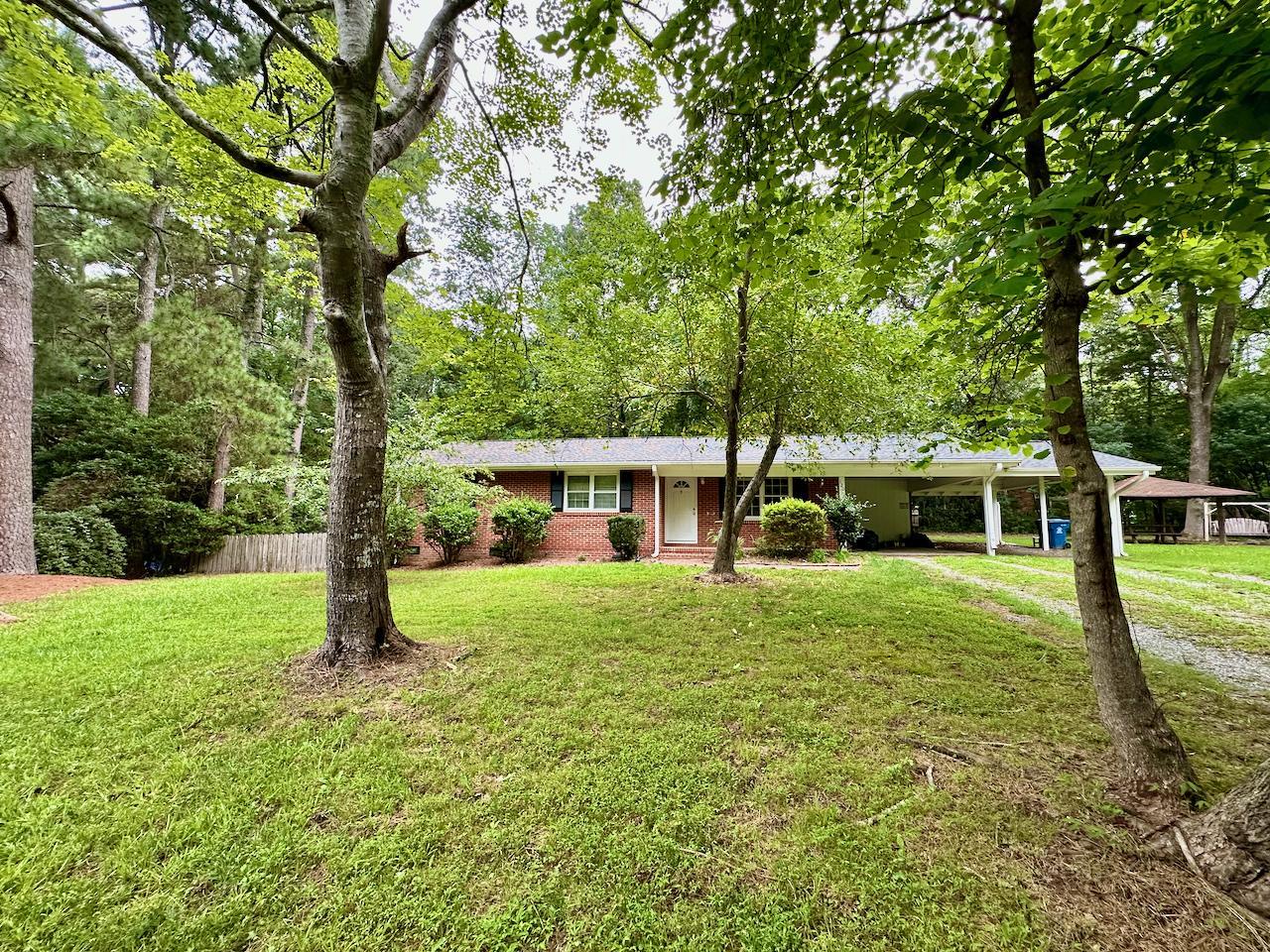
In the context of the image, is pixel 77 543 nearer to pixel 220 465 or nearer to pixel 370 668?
pixel 220 465

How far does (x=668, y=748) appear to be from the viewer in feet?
9.29

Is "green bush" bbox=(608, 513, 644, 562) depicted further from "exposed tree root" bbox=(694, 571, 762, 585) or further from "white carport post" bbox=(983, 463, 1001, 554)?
"white carport post" bbox=(983, 463, 1001, 554)

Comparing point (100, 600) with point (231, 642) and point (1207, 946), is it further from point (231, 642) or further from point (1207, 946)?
point (1207, 946)

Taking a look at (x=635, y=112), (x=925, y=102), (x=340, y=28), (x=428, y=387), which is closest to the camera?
(x=925, y=102)

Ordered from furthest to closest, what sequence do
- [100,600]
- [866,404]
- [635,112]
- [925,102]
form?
[866,404] < [100,600] < [635,112] < [925,102]

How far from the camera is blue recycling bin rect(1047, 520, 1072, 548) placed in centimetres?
1478

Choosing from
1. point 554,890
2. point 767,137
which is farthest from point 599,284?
point 554,890

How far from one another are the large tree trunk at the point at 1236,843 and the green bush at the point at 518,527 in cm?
1125

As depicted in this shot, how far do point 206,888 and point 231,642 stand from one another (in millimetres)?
3359

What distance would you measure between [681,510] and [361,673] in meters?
11.4

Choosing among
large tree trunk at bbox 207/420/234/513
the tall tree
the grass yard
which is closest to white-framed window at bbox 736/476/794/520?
the grass yard

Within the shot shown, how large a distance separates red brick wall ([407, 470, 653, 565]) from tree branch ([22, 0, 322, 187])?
1030cm

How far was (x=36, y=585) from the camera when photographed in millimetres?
6859

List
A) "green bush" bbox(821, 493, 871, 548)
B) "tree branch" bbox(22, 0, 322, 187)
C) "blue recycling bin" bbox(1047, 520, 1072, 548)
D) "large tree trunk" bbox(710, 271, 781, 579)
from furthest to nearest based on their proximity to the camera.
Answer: "blue recycling bin" bbox(1047, 520, 1072, 548) < "green bush" bbox(821, 493, 871, 548) < "large tree trunk" bbox(710, 271, 781, 579) < "tree branch" bbox(22, 0, 322, 187)
